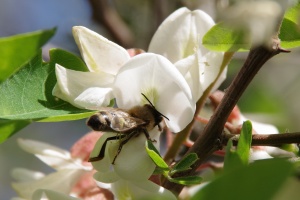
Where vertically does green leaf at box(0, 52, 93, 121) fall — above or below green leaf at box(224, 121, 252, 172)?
above

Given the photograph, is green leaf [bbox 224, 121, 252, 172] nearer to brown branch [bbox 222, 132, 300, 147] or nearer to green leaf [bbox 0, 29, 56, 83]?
brown branch [bbox 222, 132, 300, 147]

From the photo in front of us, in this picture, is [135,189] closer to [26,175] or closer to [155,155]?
[155,155]

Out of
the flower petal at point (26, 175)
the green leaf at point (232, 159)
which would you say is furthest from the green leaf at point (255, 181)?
the flower petal at point (26, 175)

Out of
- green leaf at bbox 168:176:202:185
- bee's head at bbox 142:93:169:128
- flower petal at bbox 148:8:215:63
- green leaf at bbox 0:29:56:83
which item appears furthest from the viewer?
flower petal at bbox 148:8:215:63

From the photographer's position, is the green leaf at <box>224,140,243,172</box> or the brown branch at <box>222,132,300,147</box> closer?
the green leaf at <box>224,140,243,172</box>

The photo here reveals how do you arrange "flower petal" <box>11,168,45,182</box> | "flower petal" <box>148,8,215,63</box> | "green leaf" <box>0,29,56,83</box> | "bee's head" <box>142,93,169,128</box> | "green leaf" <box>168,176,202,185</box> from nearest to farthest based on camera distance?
1. "green leaf" <box>0,29,56,83</box>
2. "green leaf" <box>168,176,202,185</box>
3. "bee's head" <box>142,93,169,128</box>
4. "flower petal" <box>148,8,215,63</box>
5. "flower petal" <box>11,168,45,182</box>

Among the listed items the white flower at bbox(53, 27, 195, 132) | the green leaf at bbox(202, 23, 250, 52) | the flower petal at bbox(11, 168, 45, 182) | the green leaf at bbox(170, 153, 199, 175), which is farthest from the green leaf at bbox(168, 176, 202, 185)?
the flower petal at bbox(11, 168, 45, 182)

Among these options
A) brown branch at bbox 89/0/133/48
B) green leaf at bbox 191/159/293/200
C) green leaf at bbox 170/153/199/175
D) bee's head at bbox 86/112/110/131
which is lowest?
Answer: brown branch at bbox 89/0/133/48

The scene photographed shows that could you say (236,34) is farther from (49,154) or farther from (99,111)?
(49,154)

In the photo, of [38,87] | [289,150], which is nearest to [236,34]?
[289,150]
